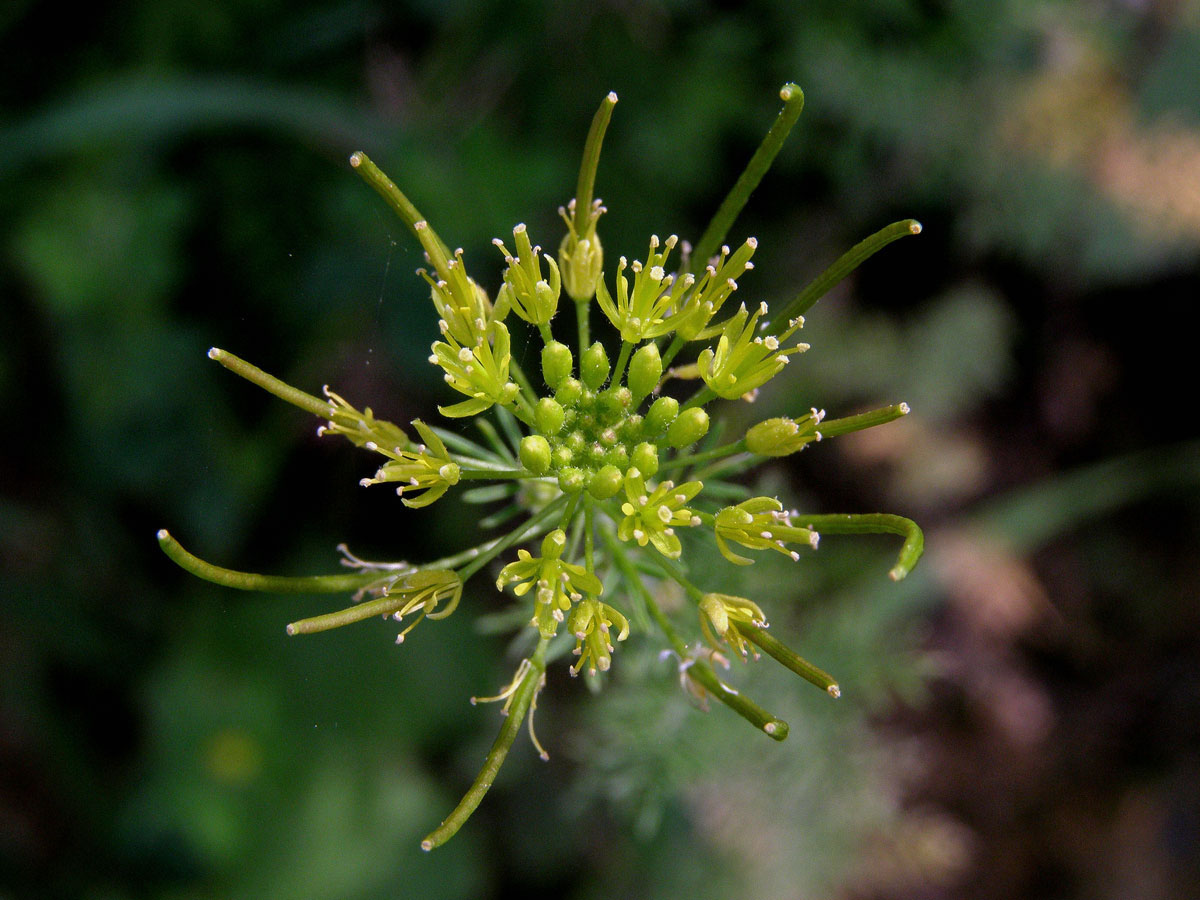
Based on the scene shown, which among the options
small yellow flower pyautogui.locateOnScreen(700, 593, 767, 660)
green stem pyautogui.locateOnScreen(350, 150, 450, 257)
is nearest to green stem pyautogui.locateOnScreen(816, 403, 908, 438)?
small yellow flower pyautogui.locateOnScreen(700, 593, 767, 660)

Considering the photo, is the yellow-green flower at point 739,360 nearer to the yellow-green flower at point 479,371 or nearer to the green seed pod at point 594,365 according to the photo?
the green seed pod at point 594,365

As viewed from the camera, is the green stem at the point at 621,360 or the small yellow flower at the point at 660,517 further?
the green stem at the point at 621,360

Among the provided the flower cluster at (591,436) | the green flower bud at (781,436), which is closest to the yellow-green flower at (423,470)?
the flower cluster at (591,436)

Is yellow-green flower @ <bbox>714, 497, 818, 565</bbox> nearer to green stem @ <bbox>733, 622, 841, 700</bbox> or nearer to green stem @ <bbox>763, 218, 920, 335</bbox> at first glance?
green stem @ <bbox>733, 622, 841, 700</bbox>

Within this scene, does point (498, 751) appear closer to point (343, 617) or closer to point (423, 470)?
point (343, 617)

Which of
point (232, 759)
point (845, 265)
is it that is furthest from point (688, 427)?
point (232, 759)
